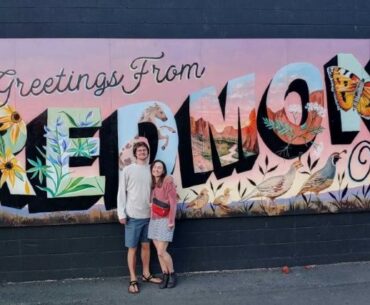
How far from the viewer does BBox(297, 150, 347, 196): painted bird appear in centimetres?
570

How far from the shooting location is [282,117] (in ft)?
18.5

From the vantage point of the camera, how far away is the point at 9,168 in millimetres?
5254

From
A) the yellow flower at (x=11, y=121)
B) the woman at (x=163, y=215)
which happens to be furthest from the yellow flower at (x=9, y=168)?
the woman at (x=163, y=215)

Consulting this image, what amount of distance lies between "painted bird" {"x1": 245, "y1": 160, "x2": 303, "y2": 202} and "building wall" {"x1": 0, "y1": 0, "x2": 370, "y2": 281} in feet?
0.92

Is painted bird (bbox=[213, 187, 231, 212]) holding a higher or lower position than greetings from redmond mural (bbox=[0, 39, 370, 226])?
lower

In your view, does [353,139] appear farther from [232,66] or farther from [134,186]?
[134,186]


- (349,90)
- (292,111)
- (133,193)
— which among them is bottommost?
(133,193)

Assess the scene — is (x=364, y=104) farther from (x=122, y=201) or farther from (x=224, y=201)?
(x=122, y=201)

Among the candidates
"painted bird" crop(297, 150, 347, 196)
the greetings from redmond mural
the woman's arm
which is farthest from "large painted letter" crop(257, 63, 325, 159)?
the woman's arm

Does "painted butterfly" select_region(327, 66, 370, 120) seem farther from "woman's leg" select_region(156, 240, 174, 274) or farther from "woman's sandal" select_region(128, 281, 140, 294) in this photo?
"woman's sandal" select_region(128, 281, 140, 294)

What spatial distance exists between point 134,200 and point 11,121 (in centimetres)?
149

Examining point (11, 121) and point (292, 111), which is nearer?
point (11, 121)

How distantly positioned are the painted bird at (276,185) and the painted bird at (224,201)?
→ 217 millimetres

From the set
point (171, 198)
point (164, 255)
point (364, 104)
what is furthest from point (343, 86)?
point (164, 255)
